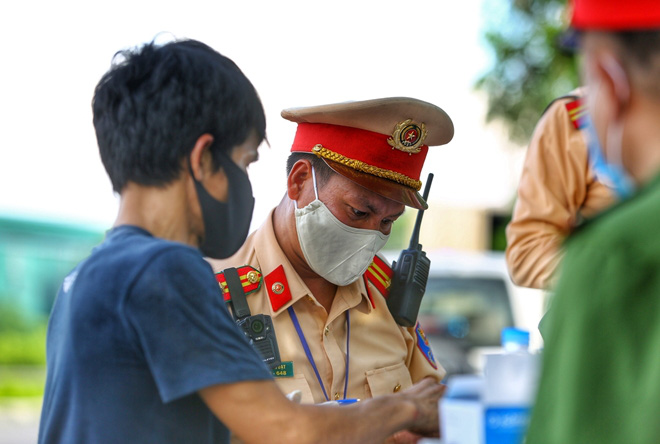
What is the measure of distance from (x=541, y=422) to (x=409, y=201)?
5.63 ft

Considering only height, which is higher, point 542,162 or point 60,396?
point 542,162

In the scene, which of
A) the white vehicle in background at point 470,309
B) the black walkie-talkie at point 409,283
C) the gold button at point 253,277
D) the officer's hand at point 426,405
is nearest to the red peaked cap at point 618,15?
the officer's hand at point 426,405

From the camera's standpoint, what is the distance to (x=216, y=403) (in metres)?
1.48

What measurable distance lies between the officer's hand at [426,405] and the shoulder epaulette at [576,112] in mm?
1062

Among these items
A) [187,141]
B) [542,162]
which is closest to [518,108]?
[542,162]

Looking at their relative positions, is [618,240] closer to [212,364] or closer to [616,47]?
[616,47]

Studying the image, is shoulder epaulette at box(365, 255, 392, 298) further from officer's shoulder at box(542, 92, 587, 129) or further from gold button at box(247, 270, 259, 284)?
officer's shoulder at box(542, 92, 587, 129)

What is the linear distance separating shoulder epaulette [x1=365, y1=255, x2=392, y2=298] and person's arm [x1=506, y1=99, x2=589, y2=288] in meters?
0.45

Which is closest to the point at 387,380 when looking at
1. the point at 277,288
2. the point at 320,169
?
the point at 277,288

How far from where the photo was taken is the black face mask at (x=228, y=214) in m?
1.65

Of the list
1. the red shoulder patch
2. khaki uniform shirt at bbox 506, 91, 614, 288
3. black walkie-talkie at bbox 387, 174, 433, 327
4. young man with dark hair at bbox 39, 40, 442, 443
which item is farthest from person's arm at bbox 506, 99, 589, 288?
young man with dark hair at bbox 39, 40, 442, 443

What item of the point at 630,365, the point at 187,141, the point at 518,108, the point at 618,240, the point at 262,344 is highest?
the point at 518,108

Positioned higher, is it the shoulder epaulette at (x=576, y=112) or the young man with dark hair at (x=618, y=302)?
the shoulder epaulette at (x=576, y=112)

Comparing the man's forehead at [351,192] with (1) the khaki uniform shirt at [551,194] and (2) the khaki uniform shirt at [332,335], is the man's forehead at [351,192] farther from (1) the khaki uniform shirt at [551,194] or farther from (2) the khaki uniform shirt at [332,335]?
(1) the khaki uniform shirt at [551,194]
